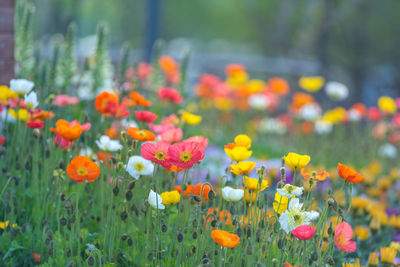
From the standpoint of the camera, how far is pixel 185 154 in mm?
1853

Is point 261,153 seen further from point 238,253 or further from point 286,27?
point 286,27

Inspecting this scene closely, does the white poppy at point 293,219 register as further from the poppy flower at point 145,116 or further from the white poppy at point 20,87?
the white poppy at point 20,87

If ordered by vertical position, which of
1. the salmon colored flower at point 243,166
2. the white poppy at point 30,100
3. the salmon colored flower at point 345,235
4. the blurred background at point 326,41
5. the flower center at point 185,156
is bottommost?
the salmon colored flower at point 345,235

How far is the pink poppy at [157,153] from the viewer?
Result: 6.34ft

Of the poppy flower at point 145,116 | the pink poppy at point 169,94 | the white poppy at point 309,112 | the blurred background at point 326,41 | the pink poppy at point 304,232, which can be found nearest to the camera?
the pink poppy at point 304,232

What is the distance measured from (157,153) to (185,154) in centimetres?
14

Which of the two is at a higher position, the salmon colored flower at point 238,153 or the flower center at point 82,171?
the salmon colored flower at point 238,153

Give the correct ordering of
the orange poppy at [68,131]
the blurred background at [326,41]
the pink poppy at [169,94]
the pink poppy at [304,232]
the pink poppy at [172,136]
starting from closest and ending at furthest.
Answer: the pink poppy at [304,232], the orange poppy at [68,131], the pink poppy at [172,136], the pink poppy at [169,94], the blurred background at [326,41]

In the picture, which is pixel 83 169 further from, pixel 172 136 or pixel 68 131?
pixel 172 136

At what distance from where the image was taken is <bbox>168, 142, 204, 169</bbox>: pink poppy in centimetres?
185

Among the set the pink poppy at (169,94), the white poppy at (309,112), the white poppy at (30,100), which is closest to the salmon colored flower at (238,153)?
the white poppy at (30,100)

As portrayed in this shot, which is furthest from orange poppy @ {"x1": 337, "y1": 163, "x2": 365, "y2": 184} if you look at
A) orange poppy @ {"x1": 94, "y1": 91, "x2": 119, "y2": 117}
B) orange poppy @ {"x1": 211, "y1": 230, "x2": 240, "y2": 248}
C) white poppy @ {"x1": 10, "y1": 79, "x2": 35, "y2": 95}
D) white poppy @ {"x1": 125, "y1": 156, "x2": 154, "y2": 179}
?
white poppy @ {"x1": 10, "y1": 79, "x2": 35, "y2": 95}

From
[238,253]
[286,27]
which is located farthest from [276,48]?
[238,253]

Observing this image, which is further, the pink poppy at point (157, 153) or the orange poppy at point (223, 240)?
the pink poppy at point (157, 153)
